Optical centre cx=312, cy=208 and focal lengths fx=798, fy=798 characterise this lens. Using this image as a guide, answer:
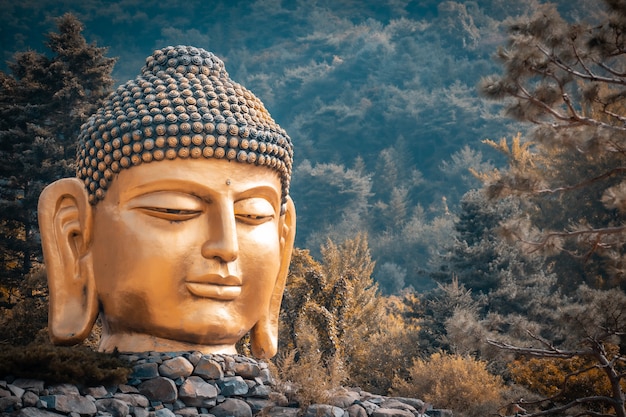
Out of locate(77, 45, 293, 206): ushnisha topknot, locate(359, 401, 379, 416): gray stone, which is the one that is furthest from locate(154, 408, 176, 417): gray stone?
locate(77, 45, 293, 206): ushnisha topknot

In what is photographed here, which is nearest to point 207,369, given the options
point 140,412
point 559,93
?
point 140,412

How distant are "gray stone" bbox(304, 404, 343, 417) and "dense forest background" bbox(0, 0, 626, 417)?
0.84 feet

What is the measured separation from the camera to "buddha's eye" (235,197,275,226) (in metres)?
7.28

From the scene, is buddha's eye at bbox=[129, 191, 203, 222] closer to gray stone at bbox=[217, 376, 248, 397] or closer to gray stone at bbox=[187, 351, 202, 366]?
gray stone at bbox=[187, 351, 202, 366]

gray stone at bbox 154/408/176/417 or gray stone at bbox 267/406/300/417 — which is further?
gray stone at bbox 267/406/300/417

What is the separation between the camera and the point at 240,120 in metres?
7.38

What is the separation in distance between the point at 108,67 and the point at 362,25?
56.5 meters

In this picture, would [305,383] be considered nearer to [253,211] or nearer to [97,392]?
[253,211]

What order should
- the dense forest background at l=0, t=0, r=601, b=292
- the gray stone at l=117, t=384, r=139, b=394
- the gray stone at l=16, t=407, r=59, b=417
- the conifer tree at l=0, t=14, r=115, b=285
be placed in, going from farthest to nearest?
the dense forest background at l=0, t=0, r=601, b=292 < the conifer tree at l=0, t=14, r=115, b=285 < the gray stone at l=117, t=384, r=139, b=394 < the gray stone at l=16, t=407, r=59, b=417

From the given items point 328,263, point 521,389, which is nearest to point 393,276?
point 328,263

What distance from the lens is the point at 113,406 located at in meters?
6.21

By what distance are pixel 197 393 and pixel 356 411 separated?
1466 millimetres

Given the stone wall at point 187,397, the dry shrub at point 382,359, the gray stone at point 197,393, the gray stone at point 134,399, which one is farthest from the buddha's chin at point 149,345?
the dry shrub at point 382,359

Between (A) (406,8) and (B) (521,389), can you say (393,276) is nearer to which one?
(B) (521,389)
